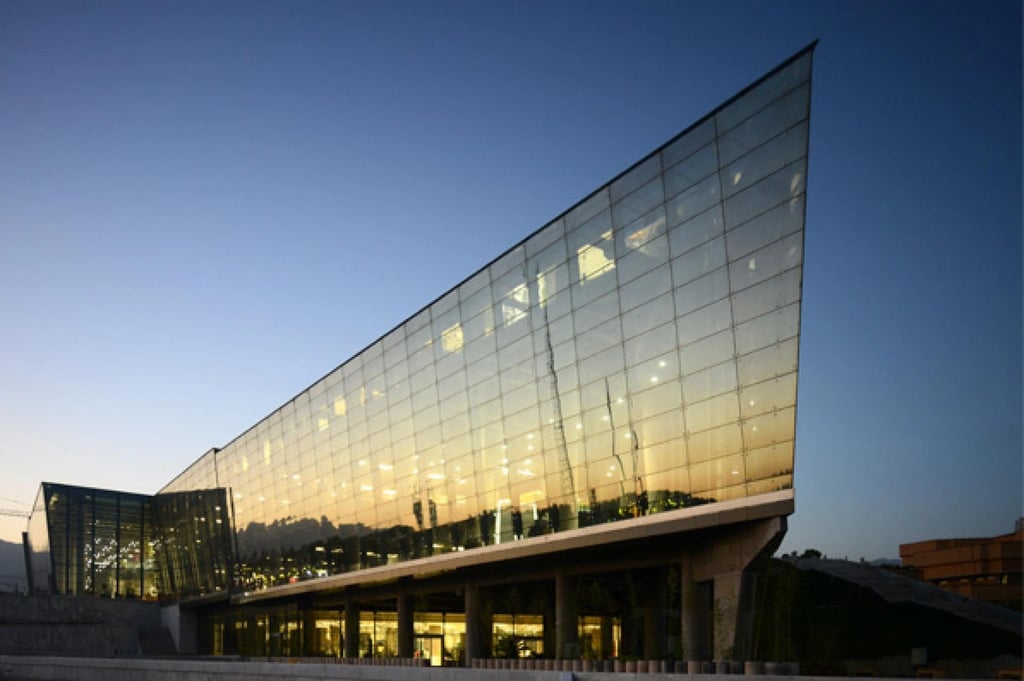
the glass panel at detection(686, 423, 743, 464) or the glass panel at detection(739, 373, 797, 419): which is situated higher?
the glass panel at detection(739, 373, 797, 419)

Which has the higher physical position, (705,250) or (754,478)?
(705,250)

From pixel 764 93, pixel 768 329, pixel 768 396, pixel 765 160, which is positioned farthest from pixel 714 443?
pixel 764 93

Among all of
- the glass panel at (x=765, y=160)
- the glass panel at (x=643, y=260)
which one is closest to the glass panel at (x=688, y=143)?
the glass panel at (x=765, y=160)

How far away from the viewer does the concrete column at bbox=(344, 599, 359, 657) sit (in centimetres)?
5628

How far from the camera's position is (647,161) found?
30516 millimetres

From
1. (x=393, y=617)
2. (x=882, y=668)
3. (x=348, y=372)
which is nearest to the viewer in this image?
(x=882, y=668)

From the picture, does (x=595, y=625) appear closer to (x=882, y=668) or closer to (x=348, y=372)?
(x=882, y=668)

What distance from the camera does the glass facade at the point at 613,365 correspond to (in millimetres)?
26125

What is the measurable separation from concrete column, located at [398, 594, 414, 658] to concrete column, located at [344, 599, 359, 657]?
7.24 metres

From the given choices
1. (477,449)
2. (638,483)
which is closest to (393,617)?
(477,449)

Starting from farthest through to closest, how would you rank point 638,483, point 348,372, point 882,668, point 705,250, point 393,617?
point 393,617 < point 348,372 < point 882,668 < point 638,483 < point 705,250

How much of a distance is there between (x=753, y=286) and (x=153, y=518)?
85.7m

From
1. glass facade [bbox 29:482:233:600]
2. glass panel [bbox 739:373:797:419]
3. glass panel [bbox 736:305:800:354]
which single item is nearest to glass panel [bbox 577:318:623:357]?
glass panel [bbox 736:305:800:354]

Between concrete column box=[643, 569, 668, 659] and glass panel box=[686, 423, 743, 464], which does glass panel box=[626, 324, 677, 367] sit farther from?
concrete column box=[643, 569, 668, 659]
